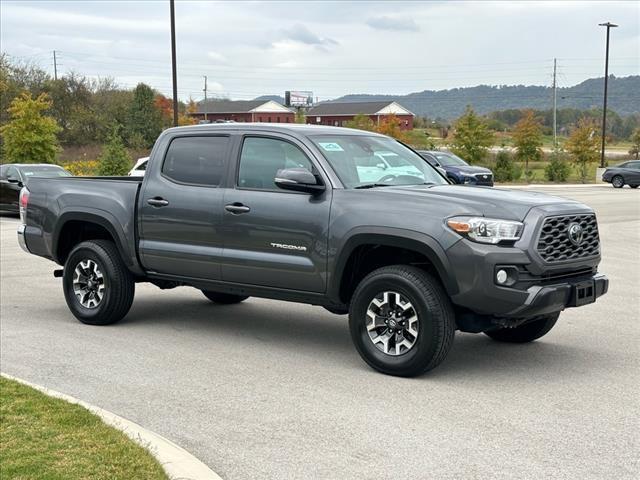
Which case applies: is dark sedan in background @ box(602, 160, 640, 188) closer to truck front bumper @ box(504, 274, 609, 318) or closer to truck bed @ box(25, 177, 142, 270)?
truck bed @ box(25, 177, 142, 270)

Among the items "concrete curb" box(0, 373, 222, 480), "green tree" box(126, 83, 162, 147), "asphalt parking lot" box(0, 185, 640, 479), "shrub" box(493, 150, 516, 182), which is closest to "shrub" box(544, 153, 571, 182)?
"shrub" box(493, 150, 516, 182)

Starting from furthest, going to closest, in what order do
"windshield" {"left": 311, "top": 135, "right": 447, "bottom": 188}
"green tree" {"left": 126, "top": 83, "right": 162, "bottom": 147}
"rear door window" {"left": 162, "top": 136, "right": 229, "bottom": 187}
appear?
"green tree" {"left": 126, "top": 83, "right": 162, "bottom": 147} < "rear door window" {"left": 162, "top": 136, "right": 229, "bottom": 187} < "windshield" {"left": 311, "top": 135, "right": 447, "bottom": 188}

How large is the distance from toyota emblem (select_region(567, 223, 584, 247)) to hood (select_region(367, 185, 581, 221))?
23 centimetres

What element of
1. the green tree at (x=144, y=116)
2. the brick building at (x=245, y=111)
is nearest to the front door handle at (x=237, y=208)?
the green tree at (x=144, y=116)

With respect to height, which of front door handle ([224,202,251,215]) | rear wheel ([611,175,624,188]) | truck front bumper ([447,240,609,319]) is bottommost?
rear wheel ([611,175,624,188])

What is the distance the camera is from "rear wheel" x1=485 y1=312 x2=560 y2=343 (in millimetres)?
7723

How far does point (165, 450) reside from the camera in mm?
4867

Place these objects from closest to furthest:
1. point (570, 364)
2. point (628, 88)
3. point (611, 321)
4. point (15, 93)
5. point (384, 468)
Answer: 1. point (384, 468)
2. point (570, 364)
3. point (611, 321)
4. point (15, 93)
5. point (628, 88)

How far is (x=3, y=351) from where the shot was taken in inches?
305

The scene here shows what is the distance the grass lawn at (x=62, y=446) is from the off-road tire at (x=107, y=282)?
9.02ft

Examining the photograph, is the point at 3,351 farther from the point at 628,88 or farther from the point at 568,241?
the point at 628,88

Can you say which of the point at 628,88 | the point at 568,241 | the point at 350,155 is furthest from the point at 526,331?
the point at 628,88

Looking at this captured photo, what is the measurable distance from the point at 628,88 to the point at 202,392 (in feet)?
662

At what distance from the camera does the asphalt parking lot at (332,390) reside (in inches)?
194
